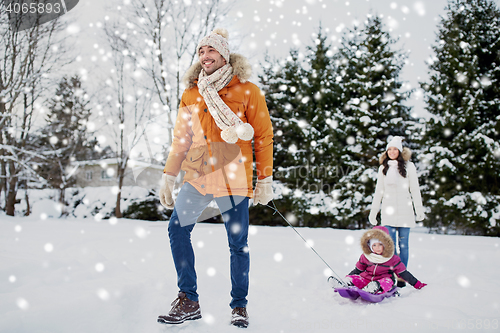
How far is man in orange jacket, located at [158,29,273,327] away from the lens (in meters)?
2.14

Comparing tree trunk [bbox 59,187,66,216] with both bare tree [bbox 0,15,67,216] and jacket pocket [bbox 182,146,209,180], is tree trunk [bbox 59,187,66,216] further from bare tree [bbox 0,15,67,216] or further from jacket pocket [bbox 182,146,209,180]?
jacket pocket [bbox 182,146,209,180]

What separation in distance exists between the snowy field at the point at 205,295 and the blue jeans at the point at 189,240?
0.78ft

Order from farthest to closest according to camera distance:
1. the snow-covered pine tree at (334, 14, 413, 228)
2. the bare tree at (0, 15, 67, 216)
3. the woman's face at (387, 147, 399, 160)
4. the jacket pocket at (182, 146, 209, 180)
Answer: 1. the snow-covered pine tree at (334, 14, 413, 228)
2. the bare tree at (0, 15, 67, 216)
3. the woman's face at (387, 147, 399, 160)
4. the jacket pocket at (182, 146, 209, 180)

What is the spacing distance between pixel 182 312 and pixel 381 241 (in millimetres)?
2242

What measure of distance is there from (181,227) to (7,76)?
9888mm

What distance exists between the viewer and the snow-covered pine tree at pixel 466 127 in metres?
9.75

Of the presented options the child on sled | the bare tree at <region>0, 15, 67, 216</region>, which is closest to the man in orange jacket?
the child on sled

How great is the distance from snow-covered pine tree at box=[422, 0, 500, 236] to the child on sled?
8526 mm

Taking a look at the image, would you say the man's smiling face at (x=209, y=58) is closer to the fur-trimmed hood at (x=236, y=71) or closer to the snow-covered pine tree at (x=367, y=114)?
the fur-trimmed hood at (x=236, y=71)

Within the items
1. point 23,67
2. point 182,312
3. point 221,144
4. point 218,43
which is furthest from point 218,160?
point 23,67

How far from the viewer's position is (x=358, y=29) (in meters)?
14.1

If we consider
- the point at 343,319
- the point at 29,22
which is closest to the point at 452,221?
the point at 343,319

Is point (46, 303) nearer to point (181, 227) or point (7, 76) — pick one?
point (181, 227)

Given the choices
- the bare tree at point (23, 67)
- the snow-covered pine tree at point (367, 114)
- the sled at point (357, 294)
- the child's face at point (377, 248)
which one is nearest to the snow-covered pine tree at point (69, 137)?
the bare tree at point (23, 67)
